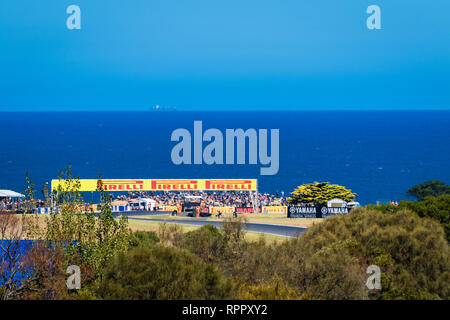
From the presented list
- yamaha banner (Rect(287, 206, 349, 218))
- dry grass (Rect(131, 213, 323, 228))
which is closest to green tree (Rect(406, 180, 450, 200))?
yamaha banner (Rect(287, 206, 349, 218))

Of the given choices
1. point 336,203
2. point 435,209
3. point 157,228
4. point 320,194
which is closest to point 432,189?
point 320,194

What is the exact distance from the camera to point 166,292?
18.6 m

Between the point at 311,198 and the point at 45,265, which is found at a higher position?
the point at 311,198

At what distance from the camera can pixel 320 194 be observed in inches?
2470

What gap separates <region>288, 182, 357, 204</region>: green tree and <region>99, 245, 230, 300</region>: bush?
4330cm

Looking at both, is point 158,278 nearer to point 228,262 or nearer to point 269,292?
point 269,292

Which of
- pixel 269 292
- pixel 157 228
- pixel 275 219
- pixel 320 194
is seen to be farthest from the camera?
pixel 320 194

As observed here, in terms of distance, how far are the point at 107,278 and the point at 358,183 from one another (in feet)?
393

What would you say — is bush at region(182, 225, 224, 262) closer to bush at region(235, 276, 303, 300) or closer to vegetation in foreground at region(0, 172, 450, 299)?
vegetation in foreground at region(0, 172, 450, 299)

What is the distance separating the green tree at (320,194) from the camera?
62250mm

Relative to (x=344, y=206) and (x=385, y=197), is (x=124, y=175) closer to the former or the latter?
(x=385, y=197)

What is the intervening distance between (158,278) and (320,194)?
45.4m

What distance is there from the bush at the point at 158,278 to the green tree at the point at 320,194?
43.3 m
